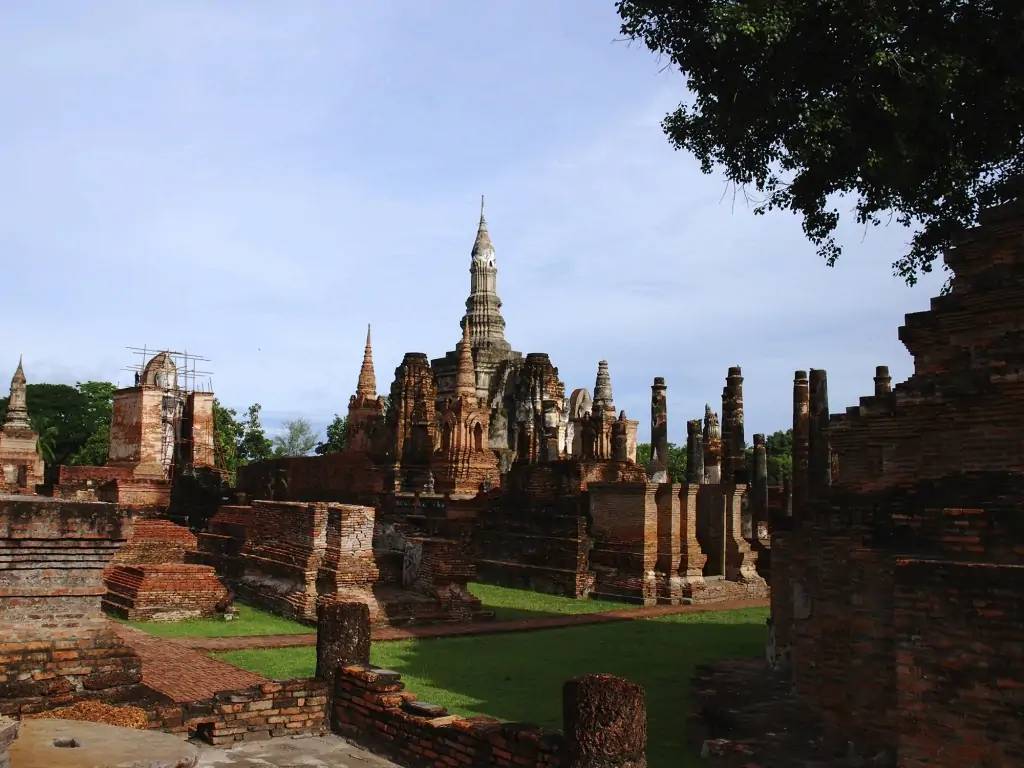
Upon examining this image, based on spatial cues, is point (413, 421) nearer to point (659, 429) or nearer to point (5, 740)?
point (659, 429)

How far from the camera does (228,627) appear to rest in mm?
12648

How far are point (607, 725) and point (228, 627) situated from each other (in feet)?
29.5

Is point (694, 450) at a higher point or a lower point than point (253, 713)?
higher

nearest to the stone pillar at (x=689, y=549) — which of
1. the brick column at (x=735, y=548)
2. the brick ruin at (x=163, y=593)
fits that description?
the brick column at (x=735, y=548)

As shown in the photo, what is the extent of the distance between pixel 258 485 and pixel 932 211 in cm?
1925

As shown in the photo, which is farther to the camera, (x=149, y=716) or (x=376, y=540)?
(x=376, y=540)

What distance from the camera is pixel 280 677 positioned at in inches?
372

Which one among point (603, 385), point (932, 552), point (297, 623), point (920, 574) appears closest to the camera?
point (920, 574)

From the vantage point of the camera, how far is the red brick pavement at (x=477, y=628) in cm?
1138

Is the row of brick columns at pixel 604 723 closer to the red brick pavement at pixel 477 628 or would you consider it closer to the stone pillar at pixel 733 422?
the red brick pavement at pixel 477 628

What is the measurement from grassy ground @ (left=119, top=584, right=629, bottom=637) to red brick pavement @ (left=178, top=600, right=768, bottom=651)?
386 millimetres

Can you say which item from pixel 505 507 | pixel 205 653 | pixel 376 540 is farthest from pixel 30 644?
pixel 505 507

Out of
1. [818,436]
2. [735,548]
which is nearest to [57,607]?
[735,548]

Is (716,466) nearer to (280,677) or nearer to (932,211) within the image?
(932,211)
